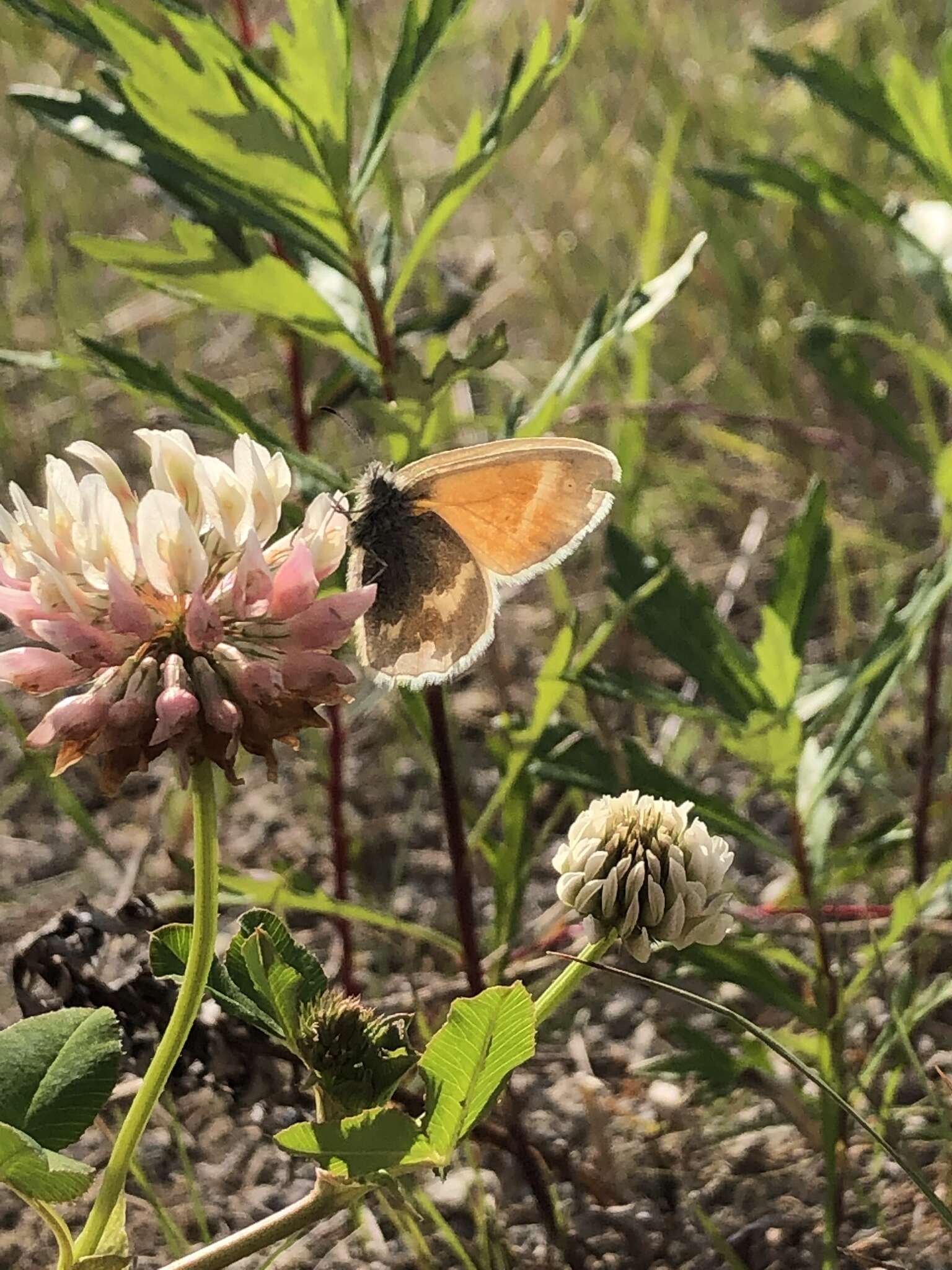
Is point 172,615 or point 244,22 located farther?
point 244,22

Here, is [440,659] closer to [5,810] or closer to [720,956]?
[720,956]

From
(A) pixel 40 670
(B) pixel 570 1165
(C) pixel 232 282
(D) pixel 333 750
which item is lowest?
(B) pixel 570 1165

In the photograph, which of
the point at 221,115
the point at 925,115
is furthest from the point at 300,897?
the point at 925,115

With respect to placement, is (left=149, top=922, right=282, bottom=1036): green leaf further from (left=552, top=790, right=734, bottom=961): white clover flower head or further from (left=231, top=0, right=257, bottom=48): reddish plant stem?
(left=231, top=0, right=257, bottom=48): reddish plant stem

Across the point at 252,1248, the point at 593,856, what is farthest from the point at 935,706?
the point at 252,1248

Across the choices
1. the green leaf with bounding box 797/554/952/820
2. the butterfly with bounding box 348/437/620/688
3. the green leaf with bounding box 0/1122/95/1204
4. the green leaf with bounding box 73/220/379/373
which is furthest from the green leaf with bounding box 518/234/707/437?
the green leaf with bounding box 0/1122/95/1204

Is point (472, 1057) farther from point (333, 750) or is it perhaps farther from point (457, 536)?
point (333, 750)
